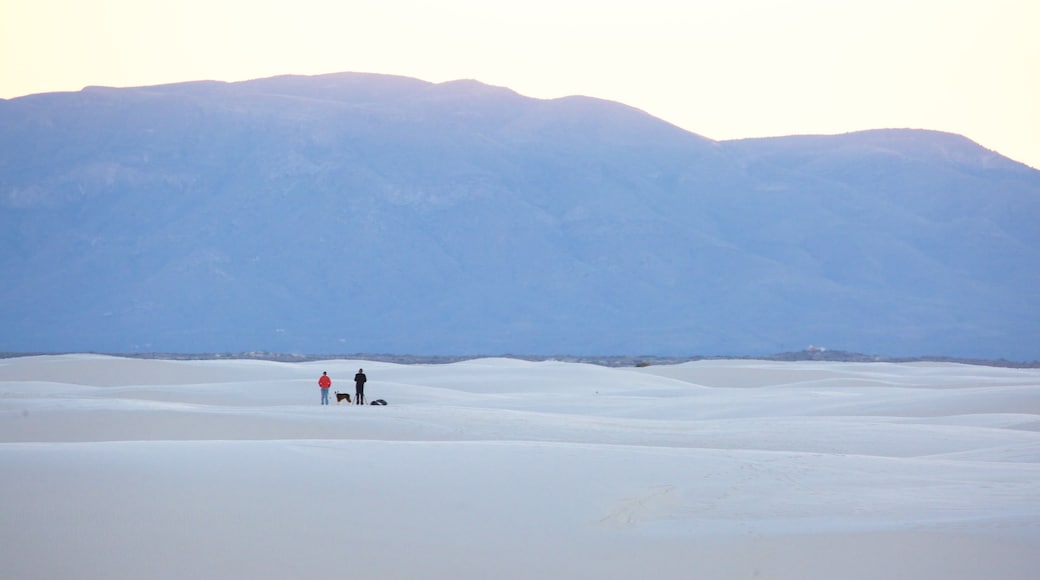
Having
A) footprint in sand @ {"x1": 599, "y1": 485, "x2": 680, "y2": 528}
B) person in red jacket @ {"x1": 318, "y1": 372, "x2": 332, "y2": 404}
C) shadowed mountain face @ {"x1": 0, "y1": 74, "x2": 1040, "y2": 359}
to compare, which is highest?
shadowed mountain face @ {"x1": 0, "y1": 74, "x2": 1040, "y2": 359}

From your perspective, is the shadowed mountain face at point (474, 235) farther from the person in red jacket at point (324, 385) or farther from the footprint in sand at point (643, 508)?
the footprint in sand at point (643, 508)

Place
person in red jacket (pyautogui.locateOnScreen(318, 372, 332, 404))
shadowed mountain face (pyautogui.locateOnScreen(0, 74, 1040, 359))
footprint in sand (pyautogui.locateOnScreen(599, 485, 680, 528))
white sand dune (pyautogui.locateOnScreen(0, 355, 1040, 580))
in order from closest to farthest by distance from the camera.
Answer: white sand dune (pyautogui.locateOnScreen(0, 355, 1040, 580)) → footprint in sand (pyautogui.locateOnScreen(599, 485, 680, 528)) → person in red jacket (pyautogui.locateOnScreen(318, 372, 332, 404)) → shadowed mountain face (pyautogui.locateOnScreen(0, 74, 1040, 359))

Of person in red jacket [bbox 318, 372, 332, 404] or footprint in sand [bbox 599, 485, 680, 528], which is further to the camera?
person in red jacket [bbox 318, 372, 332, 404]

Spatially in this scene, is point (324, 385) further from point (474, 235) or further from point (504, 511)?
point (474, 235)

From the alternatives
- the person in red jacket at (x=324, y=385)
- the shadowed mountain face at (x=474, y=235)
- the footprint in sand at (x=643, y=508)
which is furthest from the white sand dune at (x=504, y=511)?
the shadowed mountain face at (x=474, y=235)

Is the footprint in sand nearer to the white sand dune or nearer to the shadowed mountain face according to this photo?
the white sand dune

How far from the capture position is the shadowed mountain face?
103 metres

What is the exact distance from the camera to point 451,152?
125 metres

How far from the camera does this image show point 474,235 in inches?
4419

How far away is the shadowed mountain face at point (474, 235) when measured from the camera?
102562 mm

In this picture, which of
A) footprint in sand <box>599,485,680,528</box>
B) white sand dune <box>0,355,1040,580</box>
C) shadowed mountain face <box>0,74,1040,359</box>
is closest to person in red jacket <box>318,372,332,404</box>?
white sand dune <box>0,355,1040,580</box>

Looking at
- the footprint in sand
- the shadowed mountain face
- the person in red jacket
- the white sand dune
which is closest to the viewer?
the white sand dune

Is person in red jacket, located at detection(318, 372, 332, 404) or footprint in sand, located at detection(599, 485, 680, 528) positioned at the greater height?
person in red jacket, located at detection(318, 372, 332, 404)

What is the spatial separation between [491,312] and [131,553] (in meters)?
96.4
